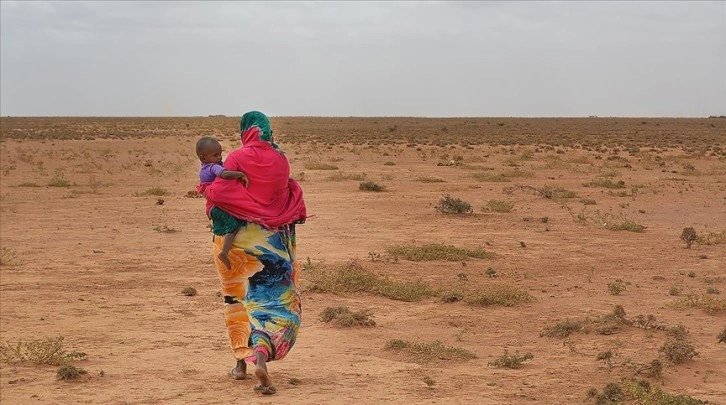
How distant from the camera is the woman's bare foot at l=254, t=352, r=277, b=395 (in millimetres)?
5855

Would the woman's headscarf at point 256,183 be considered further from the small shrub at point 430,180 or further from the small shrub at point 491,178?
the small shrub at point 491,178

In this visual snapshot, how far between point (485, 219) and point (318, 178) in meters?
9.13

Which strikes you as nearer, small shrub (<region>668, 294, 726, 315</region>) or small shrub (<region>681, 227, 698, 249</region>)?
small shrub (<region>668, 294, 726, 315</region>)

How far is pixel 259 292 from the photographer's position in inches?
236

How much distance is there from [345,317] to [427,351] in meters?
1.23

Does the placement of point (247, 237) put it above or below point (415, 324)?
above

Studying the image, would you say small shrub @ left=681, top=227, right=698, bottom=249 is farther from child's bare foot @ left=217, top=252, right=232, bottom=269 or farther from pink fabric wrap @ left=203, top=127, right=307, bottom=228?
child's bare foot @ left=217, top=252, right=232, bottom=269

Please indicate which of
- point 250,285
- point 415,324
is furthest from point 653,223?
point 250,285

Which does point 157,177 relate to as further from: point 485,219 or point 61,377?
point 61,377

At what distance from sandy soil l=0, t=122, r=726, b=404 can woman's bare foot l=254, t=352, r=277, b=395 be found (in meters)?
0.08

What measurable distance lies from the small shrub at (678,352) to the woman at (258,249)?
9.59 feet

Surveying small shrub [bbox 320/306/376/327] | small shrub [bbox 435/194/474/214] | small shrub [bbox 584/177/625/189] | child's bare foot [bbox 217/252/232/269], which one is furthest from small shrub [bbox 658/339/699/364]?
small shrub [bbox 584/177/625/189]

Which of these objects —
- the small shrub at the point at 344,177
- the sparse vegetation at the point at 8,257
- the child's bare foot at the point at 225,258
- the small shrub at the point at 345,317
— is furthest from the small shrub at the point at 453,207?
the child's bare foot at the point at 225,258

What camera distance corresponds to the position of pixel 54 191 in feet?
67.8
